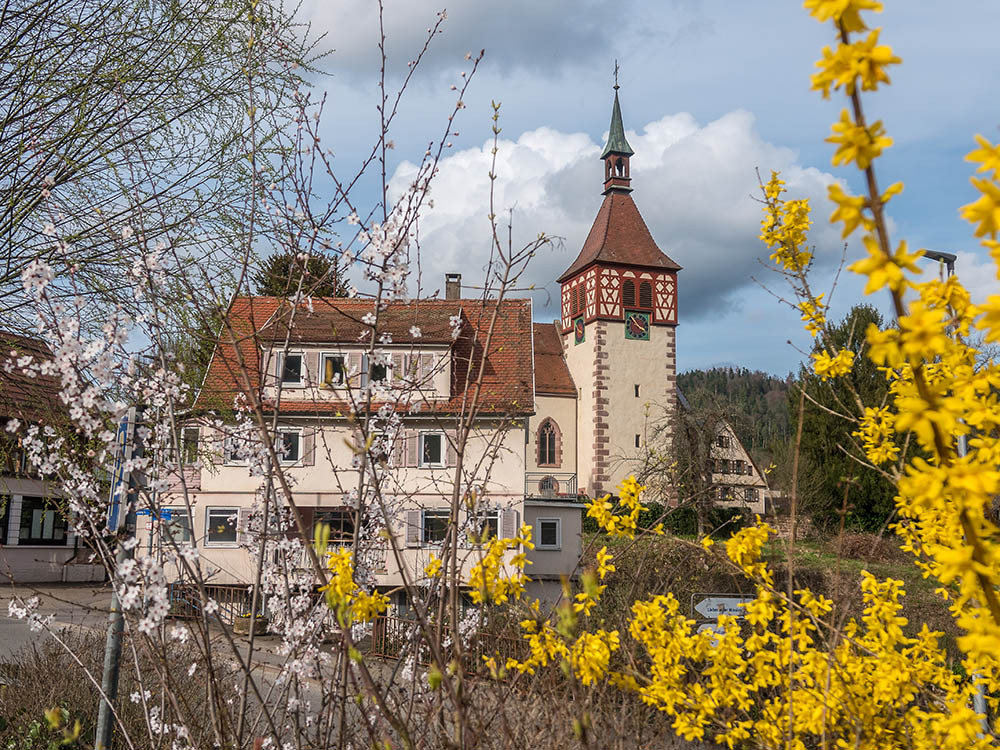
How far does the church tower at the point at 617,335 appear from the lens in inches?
1487

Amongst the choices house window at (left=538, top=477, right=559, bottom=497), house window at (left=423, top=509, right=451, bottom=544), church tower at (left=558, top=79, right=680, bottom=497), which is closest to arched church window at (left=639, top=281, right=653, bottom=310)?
church tower at (left=558, top=79, right=680, bottom=497)

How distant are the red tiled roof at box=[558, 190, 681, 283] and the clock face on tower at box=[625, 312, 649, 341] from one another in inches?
97.6

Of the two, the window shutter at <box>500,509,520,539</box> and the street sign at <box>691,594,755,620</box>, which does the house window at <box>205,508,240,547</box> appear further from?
the street sign at <box>691,594,755,620</box>

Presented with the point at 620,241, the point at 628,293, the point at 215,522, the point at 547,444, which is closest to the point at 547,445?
the point at 547,444

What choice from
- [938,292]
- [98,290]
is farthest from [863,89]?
[98,290]

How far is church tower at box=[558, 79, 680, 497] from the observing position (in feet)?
124

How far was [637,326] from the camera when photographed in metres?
39.7

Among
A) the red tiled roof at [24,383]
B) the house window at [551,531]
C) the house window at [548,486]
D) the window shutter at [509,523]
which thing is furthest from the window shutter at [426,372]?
the house window at [548,486]

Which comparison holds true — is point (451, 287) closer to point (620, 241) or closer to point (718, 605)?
point (620, 241)

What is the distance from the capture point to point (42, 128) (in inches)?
207

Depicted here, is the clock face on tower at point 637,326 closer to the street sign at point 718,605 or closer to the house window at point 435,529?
the house window at point 435,529

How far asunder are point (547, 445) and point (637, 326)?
22.8 ft

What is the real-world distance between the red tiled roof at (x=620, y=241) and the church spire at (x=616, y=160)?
45cm

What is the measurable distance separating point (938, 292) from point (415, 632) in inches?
87.9
